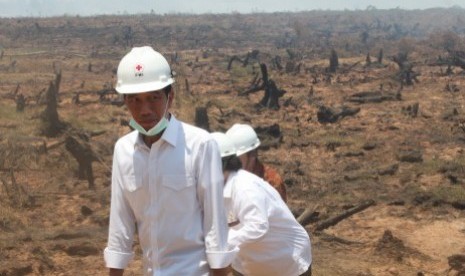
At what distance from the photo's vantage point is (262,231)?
119 inches

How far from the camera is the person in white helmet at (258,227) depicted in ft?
9.99

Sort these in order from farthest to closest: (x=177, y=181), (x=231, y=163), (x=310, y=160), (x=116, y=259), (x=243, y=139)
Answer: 1. (x=310, y=160)
2. (x=243, y=139)
3. (x=231, y=163)
4. (x=116, y=259)
5. (x=177, y=181)

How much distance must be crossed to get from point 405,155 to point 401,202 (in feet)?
10.2

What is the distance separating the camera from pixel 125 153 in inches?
93.4

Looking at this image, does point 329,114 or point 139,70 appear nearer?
point 139,70

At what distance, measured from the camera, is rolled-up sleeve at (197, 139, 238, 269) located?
2.27 m

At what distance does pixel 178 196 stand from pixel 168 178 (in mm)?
74

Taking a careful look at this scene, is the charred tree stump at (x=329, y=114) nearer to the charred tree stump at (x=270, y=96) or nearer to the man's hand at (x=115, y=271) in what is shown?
the charred tree stump at (x=270, y=96)

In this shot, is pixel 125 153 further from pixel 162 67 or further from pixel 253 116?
pixel 253 116

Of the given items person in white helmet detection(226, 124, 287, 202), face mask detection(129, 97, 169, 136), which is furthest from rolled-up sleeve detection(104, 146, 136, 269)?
person in white helmet detection(226, 124, 287, 202)

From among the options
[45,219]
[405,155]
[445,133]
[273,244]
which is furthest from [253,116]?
[273,244]

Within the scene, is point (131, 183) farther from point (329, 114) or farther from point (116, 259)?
point (329, 114)

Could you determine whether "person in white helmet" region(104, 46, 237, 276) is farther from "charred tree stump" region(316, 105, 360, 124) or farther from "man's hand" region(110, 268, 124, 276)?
"charred tree stump" region(316, 105, 360, 124)

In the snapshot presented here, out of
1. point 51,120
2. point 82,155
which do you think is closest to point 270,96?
point 51,120
